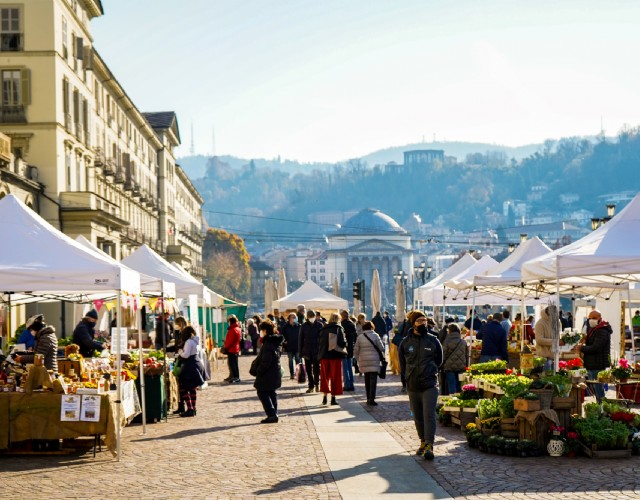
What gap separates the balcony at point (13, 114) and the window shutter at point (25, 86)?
35 centimetres

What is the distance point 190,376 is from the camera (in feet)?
70.2

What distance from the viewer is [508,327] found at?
3172cm

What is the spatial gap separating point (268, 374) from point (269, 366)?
18cm

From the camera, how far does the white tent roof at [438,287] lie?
121 ft

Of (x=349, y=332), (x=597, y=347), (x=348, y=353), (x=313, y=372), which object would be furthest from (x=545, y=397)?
(x=349, y=332)

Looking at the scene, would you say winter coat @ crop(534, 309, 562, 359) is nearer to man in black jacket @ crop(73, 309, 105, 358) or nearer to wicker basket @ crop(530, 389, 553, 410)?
wicker basket @ crop(530, 389, 553, 410)

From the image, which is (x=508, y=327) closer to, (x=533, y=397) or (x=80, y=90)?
(x=533, y=397)

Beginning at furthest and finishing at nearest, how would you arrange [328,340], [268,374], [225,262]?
1. [225,262]
2. [328,340]
3. [268,374]

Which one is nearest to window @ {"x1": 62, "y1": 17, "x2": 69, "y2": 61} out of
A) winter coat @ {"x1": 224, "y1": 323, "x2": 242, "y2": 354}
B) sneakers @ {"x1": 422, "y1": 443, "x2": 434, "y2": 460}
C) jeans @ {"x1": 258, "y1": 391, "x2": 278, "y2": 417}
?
winter coat @ {"x1": 224, "y1": 323, "x2": 242, "y2": 354}

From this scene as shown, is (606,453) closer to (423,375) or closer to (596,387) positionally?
(423,375)

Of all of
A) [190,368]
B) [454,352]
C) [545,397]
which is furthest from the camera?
[454,352]

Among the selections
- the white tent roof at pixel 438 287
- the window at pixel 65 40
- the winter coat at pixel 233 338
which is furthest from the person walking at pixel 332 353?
the window at pixel 65 40

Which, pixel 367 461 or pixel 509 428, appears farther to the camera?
pixel 509 428

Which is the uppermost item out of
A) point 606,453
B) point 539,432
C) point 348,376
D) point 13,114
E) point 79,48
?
point 79,48
